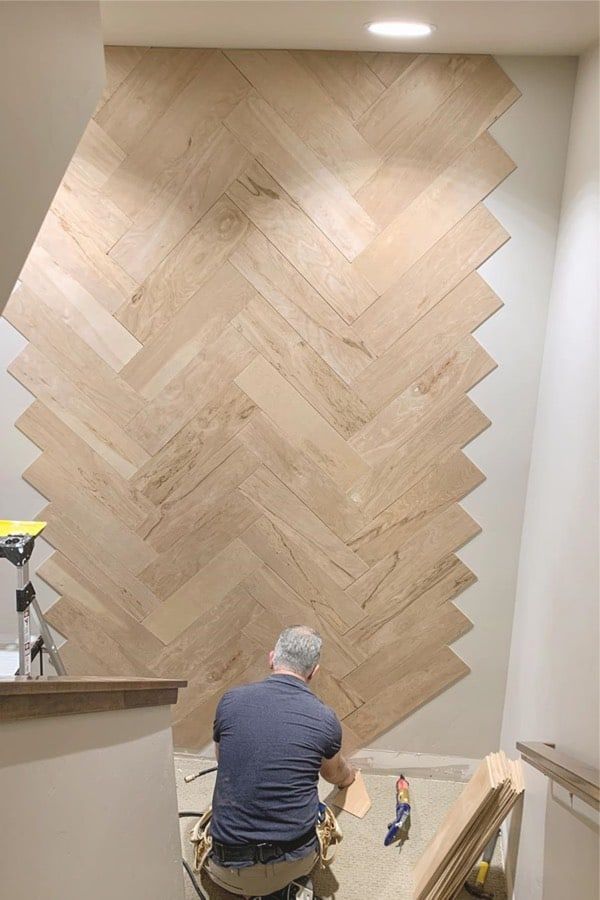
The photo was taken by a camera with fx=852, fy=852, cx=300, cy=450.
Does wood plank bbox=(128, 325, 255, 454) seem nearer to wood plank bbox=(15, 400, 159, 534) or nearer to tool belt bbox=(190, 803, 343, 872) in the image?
wood plank bbox=(15, 400, 159, 534)

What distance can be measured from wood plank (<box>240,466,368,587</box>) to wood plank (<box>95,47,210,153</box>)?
1233 mm

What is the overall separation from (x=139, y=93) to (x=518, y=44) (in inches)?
48.3

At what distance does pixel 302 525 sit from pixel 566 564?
3.49 feet

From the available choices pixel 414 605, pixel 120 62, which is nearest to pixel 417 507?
pixel 414 605

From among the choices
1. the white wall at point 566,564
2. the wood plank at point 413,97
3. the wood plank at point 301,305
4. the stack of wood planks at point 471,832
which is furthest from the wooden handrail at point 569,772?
the wood plank at point 413,97

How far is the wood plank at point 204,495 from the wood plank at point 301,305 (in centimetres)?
45

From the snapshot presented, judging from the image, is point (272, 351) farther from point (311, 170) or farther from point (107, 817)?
point (107, 817)

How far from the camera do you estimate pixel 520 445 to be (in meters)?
2.92

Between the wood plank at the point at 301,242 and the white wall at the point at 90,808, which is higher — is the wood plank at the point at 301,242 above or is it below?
above

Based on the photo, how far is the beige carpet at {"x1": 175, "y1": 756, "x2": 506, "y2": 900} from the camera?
99.7 inches

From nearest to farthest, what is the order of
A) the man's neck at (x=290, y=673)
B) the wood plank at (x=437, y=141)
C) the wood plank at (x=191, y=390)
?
1. the man's neck at (x=290, y=673)
2. the wood plank at (x=437, y=141)
3. the wood plank at (x=191, y=390)

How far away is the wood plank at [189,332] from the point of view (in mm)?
2932

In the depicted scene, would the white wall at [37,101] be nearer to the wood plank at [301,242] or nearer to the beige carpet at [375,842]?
the wood plank at [301,242]

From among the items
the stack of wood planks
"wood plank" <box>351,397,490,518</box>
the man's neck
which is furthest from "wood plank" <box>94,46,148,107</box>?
the stack of wood planks
